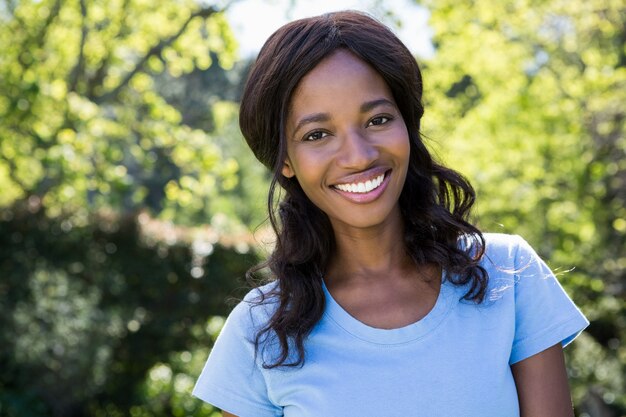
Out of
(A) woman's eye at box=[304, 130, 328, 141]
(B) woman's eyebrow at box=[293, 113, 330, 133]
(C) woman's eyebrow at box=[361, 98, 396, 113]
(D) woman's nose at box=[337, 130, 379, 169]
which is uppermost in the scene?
(C) woman's eyebrow at box=[361, 98, 396, 113]

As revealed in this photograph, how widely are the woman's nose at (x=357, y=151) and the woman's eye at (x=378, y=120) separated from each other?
0.04m

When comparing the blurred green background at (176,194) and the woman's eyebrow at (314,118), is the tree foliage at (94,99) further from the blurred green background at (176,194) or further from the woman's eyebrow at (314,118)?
the woman's eyebrow at (314,118)

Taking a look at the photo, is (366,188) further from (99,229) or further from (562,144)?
(99,229)

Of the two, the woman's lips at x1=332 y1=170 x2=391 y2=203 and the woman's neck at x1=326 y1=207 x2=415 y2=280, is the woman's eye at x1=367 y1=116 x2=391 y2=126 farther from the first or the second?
the woman's neck at x1=326 y1=207 x2=415 y2=280

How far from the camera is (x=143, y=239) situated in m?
9.15

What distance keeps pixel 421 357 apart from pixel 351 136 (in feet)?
1.70

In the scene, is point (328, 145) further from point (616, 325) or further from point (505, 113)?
point (616, 325)

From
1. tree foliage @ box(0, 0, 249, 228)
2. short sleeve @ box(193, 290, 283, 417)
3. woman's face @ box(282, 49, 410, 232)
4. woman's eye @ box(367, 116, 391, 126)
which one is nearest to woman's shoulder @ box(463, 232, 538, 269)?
woman's face @ box(282, 49, 410, 232)

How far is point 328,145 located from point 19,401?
254 inches

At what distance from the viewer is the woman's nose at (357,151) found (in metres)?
2.08

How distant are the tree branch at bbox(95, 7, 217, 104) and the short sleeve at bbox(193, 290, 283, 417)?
25.5 ft

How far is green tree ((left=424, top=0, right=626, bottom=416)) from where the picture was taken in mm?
8062

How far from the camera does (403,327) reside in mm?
2092

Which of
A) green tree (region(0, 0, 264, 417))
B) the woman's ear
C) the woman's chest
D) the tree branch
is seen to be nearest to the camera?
the woman's chest
